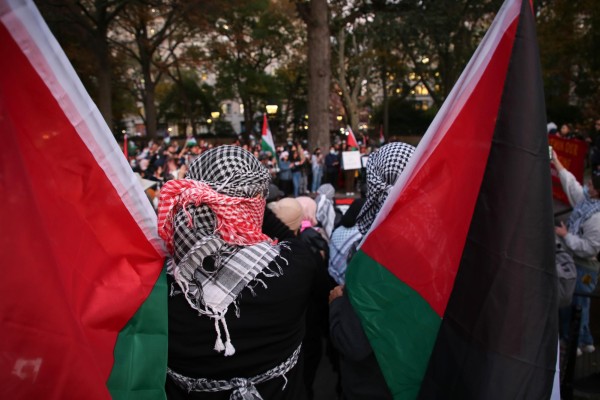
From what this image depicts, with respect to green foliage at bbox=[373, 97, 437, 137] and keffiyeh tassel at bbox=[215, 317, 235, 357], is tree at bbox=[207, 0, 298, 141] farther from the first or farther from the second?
keffiyeh tassel at bbox=[215, 317, 235, 357]

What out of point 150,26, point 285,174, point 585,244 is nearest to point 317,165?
point 285,174

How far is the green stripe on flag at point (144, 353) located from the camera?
166 cm

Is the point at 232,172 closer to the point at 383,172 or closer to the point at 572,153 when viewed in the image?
the point at 383,172

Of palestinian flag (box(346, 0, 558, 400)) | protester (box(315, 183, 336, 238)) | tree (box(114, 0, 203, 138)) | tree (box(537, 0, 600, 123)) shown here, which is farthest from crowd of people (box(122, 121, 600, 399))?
tree (box(537, 0, 600, 123))

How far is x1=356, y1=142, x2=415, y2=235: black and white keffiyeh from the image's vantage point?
2391 millimetres

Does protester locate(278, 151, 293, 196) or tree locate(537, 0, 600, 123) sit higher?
tree locate(537, 0, 600, 123)

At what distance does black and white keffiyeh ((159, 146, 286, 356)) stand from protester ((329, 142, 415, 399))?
47cm

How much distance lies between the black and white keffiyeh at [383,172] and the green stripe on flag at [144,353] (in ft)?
3.83

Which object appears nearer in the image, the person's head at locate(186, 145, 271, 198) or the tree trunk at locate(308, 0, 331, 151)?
the person's head at locate(186, 145, 271, 198)

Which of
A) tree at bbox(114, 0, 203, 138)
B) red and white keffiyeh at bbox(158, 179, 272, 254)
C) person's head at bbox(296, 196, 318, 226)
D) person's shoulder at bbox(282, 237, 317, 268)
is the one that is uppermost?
tree at bbox(114, 0, 203, 138)

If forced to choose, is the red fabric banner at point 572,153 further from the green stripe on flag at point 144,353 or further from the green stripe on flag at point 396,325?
the green stripe on flag at point 144,353

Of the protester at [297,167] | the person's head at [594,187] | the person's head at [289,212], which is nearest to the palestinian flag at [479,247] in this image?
the person's head at [289,212]

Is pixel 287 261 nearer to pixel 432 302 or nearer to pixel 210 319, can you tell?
pixel 210 319

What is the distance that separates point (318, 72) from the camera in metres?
14.6
